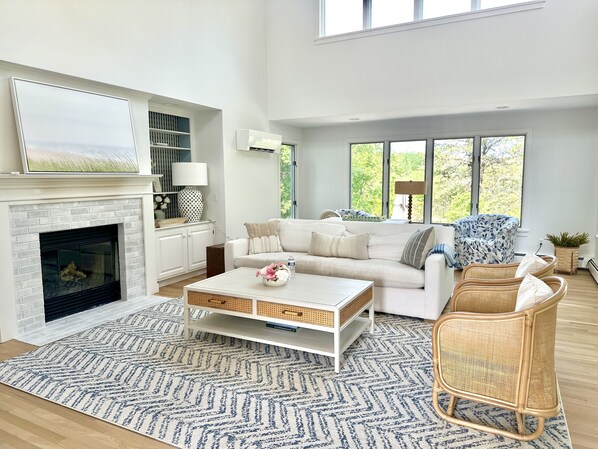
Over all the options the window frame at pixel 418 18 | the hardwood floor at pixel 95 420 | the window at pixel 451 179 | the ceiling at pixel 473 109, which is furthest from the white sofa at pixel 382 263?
the window frame at pixel 418 18

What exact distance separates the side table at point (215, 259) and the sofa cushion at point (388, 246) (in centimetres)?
195

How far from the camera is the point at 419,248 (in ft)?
13.4

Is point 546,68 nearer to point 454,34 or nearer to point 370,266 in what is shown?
point 454,34

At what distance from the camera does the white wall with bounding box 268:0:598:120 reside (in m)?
5.11

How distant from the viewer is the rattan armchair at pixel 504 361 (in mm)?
2039

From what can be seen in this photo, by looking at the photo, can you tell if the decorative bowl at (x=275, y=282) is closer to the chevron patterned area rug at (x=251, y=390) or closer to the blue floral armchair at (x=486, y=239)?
the chevron patterned area rug at (x=251, y=390)

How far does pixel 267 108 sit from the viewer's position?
280 inches

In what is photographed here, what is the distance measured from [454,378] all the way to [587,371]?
4.66ft

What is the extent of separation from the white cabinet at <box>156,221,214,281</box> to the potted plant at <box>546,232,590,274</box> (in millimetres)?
5109

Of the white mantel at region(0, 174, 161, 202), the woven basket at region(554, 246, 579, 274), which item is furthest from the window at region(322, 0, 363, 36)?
the woven basket at region(554, 246, 579, 274)

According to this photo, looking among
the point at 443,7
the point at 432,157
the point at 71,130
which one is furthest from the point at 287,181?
the point at 71,130

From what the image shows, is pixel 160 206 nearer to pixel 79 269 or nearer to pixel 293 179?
pixel 79 269

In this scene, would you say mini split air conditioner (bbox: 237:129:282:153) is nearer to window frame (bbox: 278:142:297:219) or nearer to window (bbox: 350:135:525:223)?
window frame (bbox: 278:142:297:219)

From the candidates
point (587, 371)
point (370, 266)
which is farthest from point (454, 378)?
point (370, 266)
